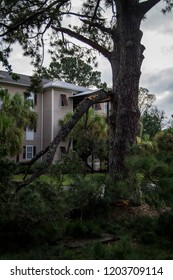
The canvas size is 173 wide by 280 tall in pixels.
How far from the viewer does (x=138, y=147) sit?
6.23 meters

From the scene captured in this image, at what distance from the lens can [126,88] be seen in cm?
789

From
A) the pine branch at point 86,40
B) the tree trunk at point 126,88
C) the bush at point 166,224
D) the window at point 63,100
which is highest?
the window at point 63,100

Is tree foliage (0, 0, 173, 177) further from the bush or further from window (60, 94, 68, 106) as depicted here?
window (60, 94, 68, 106)

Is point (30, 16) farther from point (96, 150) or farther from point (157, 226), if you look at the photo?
point (157, 226)

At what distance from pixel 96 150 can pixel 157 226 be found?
335 centimetres

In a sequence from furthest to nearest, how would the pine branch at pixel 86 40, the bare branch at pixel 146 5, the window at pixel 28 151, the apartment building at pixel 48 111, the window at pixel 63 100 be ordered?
the window at pixel 63 100
the apartment building at pixel 48 111
the window at pixel 28 151
the pine branch at pixel 86 40
the bare branch at pixel 146 5

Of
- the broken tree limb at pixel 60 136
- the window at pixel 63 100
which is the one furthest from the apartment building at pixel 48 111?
the broken tree limb at pixel 60 136

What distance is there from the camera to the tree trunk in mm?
7781

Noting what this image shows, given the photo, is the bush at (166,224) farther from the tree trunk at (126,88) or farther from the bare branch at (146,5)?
the bare branch at (146,5)

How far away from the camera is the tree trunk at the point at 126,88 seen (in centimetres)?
778

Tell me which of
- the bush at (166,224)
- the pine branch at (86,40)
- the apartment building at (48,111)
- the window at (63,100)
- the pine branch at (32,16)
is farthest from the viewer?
the window at (63,100)
